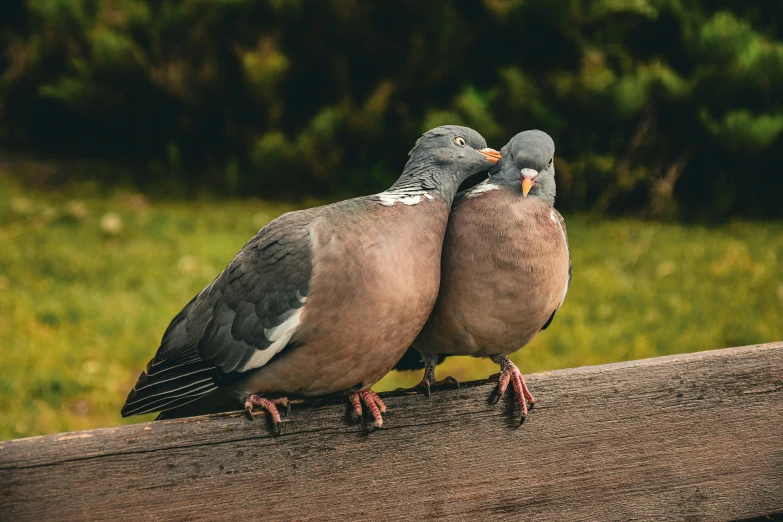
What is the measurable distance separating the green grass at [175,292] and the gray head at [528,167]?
221 centimetres

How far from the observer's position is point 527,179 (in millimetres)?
1852

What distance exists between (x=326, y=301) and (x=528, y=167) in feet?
1.74

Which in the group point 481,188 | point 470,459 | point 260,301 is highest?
point 481,188

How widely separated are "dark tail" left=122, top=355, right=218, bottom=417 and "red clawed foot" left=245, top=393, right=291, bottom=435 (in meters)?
0.15

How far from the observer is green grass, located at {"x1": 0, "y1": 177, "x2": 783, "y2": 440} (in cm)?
390

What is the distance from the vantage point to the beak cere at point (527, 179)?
1848 millimetres

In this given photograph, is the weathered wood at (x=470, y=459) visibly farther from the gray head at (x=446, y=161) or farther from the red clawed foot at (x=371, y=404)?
the gray head at (x=446, y=161)

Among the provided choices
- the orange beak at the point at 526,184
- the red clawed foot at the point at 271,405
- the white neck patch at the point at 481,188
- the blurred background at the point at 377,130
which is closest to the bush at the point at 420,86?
the blurred background at the point at 377,130

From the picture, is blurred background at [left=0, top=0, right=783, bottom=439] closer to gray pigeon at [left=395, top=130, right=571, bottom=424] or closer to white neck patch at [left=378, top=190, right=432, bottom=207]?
gray pigeon at [left=395, top=130, right=571, bottom=424]

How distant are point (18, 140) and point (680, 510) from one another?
7.02 m

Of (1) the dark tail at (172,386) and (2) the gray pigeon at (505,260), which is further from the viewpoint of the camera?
(1) the dark tail at (172,386)

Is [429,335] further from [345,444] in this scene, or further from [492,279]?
[345,444]

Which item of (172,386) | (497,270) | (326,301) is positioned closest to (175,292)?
(172,386)

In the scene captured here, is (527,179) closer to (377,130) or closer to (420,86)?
(377,130)
